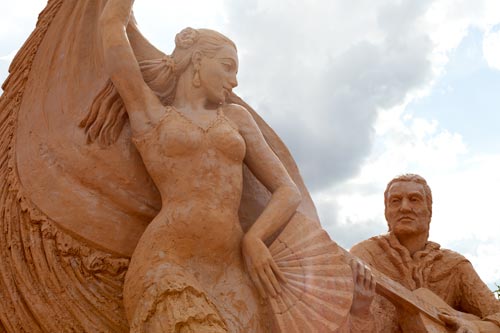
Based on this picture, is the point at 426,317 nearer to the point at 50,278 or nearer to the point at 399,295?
the point at 399,295

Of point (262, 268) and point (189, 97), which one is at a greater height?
point (189, 97)

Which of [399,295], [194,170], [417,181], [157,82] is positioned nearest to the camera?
[194,170]

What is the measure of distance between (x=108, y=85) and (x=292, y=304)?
1.89 meters

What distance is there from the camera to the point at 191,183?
461 cm

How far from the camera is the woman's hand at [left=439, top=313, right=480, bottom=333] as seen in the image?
5367 mm

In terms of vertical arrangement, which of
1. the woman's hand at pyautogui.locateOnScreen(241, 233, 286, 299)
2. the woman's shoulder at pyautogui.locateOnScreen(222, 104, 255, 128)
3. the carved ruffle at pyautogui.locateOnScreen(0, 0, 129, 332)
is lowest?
the carved ruffle at pyautogui.locateOnScreen(0, 0, 129, 332)

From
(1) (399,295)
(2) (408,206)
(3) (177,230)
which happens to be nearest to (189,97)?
(3) (177,230)

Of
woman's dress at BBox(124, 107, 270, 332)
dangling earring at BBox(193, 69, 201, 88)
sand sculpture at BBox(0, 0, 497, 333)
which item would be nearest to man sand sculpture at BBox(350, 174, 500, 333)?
sand sculpture at BBox(0, 0, 497, 333)

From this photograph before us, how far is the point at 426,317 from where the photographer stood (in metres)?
5.38

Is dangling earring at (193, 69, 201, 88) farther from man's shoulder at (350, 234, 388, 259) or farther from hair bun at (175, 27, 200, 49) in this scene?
man's shoulder at (350, 234, 388, 259)

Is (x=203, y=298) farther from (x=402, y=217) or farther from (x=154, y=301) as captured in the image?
(x=402, y=217)

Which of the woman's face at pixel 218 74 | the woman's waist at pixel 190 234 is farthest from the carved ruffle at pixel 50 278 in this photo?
the woman's face at pixel 218 74

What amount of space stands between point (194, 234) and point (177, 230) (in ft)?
0.34

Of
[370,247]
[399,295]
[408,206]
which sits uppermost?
[408,206]
